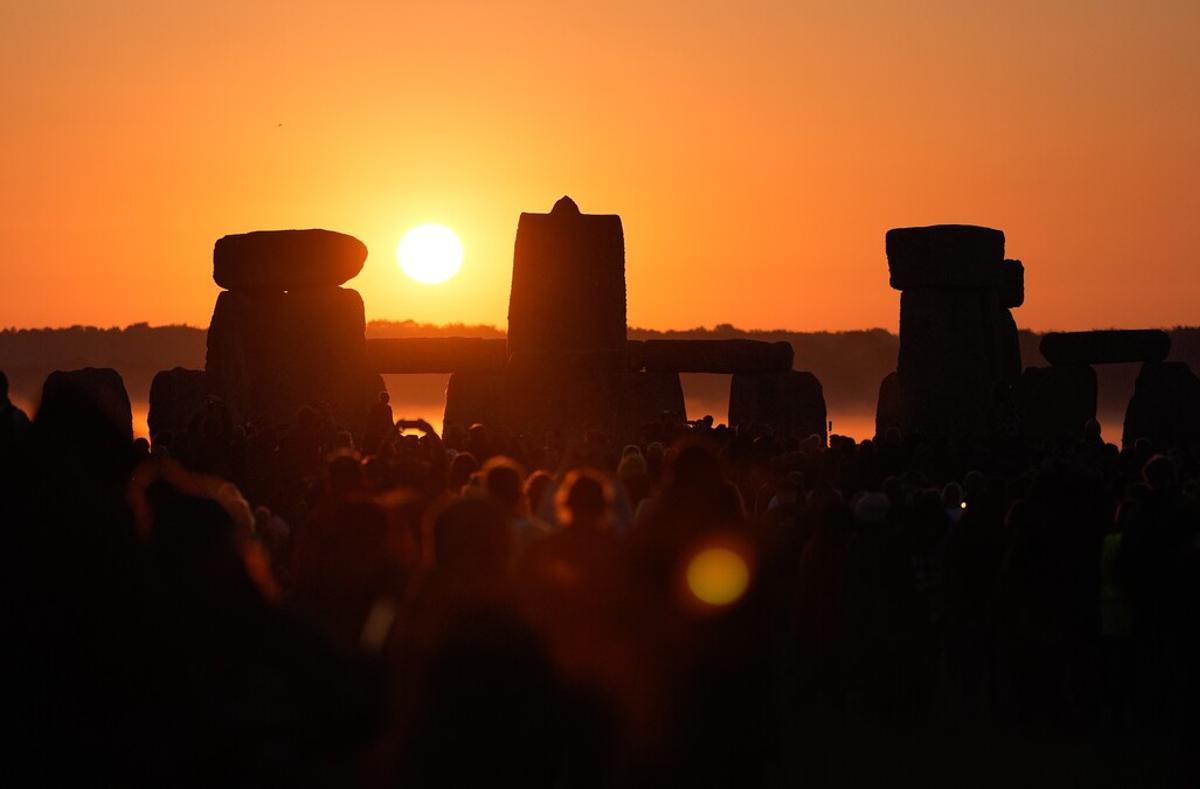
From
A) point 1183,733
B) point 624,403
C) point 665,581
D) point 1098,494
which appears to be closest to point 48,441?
point 665,581

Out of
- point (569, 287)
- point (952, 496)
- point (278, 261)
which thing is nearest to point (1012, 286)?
point (569, 287)

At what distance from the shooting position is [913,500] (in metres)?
12.3

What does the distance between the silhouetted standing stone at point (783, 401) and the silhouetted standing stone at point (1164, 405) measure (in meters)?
4.89

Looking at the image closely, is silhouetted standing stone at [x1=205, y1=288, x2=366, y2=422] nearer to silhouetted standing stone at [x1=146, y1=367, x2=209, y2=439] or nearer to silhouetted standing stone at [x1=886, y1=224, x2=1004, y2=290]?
silhouetted standing stone at [x1=146, y1=367, x2=209, y2=439]

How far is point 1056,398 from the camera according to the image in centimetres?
3012

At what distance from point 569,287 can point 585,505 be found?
18.2 meters

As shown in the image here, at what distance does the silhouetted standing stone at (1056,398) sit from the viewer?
29.7 m

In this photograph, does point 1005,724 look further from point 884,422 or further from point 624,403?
point 884,422

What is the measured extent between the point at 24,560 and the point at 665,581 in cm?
357

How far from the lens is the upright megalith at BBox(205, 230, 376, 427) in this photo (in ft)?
91.4

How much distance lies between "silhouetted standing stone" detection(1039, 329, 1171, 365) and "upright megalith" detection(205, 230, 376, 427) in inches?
413

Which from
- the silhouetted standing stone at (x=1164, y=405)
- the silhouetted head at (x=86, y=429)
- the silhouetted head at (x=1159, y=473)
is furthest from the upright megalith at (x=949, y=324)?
the silhouetted head at (x=86, y=429)

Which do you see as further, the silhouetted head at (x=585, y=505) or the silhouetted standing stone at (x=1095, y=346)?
the silhouetted standing stone at (x=1095, y=346)

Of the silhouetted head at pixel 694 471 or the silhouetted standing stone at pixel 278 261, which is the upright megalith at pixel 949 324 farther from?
the silhouetted head at pixel 694 471
